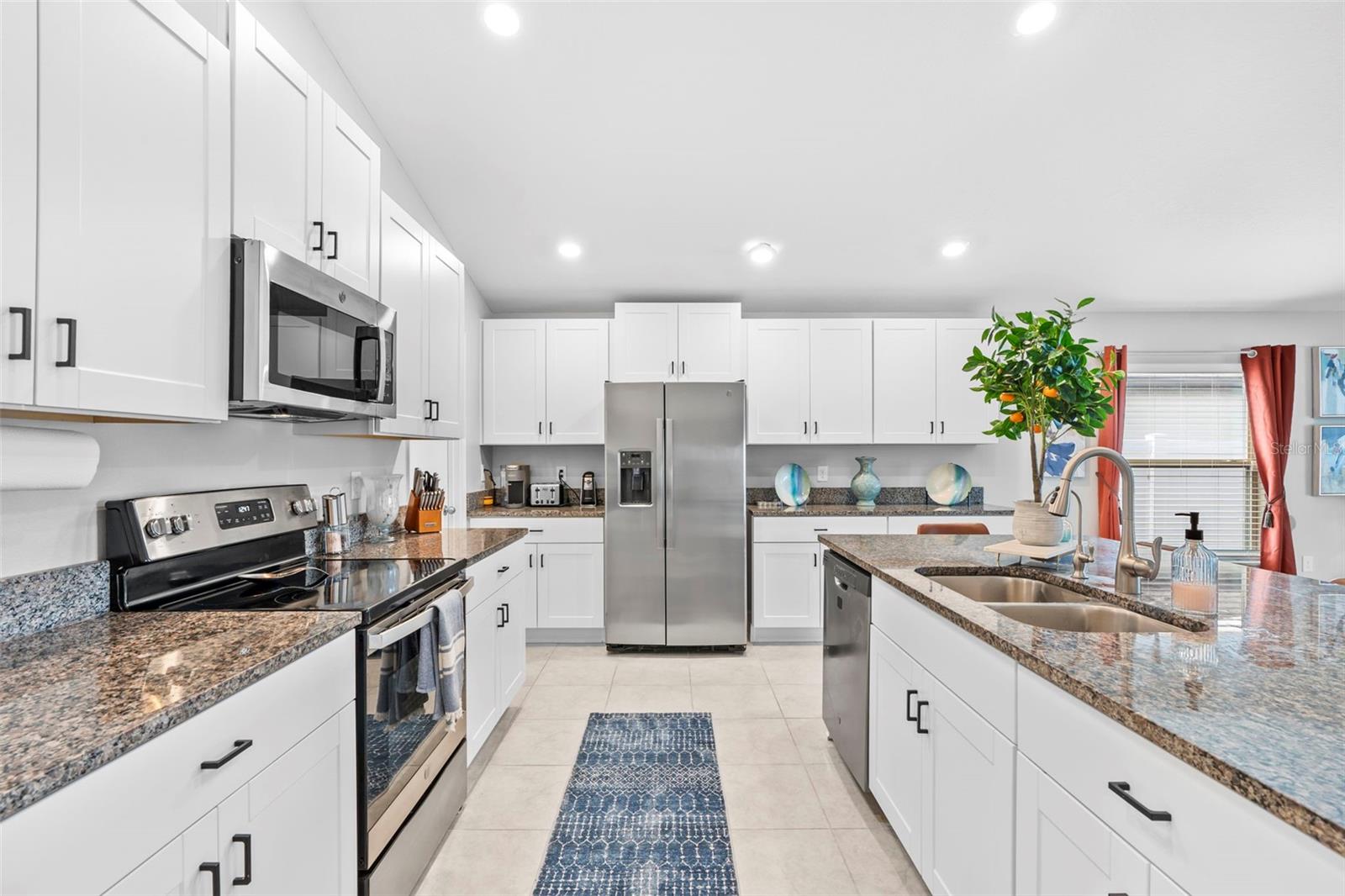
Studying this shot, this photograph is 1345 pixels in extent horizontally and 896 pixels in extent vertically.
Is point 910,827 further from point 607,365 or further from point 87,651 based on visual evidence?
point 607,365

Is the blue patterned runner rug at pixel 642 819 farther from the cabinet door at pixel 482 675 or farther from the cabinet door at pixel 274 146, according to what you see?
the cabinet door at pixel 274 146

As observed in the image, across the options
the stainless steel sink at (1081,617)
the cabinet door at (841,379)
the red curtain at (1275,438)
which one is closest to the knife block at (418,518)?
the stainless steel sink at (1081,617)

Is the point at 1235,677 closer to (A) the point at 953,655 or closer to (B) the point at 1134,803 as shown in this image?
(B) the point at 1134,803

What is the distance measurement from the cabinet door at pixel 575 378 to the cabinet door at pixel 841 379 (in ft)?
4.93

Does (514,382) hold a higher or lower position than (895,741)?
higher

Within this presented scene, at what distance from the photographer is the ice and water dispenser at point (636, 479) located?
3.90m

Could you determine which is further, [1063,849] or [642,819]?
[642,819]

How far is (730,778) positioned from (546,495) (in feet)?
8.11

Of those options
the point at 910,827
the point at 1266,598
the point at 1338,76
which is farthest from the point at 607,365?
the point at 1338,76

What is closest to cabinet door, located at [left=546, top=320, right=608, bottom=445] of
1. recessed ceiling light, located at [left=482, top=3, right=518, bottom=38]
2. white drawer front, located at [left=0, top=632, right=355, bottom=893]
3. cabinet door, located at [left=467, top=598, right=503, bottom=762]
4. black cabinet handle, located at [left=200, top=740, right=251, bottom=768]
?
cabinet door, located at [left=467, top=598, right=503, bottom=762]

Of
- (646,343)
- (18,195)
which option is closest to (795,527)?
(646,343)

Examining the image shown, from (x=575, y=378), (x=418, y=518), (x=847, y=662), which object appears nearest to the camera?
(x=847, y=662)

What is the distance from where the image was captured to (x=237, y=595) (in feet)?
5.32

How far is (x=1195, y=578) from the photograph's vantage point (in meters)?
1.35
